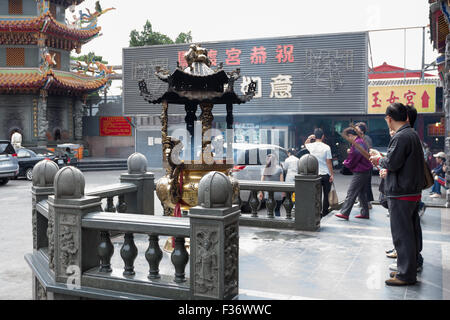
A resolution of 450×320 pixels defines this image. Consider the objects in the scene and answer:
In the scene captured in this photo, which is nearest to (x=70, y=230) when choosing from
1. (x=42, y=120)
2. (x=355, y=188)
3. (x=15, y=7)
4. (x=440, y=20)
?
(x=355, y=188)

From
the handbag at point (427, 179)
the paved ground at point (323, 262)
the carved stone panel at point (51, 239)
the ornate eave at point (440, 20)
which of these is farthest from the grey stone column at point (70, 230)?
the ornate eave at point (440, 20)

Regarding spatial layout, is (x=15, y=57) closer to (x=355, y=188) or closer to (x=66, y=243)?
(x=355, y=188)

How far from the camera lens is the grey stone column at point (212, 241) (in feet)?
12.5

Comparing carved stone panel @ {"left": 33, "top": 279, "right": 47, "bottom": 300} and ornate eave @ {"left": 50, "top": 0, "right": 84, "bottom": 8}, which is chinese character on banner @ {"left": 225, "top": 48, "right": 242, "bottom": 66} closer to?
ornate eave @ {"left": 50, "top": 0, "right": 84, "bottom": 8}

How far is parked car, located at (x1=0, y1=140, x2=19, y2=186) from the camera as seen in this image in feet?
60.7

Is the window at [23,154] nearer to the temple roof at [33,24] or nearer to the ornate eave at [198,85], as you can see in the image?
the temple roof at [33,24]

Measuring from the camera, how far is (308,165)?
7512mm

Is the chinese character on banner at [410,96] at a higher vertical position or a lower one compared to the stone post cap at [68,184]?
higher

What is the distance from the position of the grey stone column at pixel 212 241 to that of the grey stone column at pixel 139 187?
412cm

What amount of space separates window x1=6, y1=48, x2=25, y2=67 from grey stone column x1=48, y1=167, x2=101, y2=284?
90.9 ft

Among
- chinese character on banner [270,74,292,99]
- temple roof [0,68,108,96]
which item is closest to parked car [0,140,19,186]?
temple roof [0,68,108,96]

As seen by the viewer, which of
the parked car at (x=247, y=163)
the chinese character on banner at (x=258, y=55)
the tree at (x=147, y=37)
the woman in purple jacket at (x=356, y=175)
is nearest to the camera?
the woman in purple jacket at (x=356, y=175)

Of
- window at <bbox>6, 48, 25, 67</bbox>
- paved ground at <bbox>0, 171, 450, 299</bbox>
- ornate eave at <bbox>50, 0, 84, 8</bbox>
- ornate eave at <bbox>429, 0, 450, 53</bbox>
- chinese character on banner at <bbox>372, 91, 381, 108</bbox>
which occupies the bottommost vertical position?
paved ground at <bbox>0, 171, 450, 299</bbox>

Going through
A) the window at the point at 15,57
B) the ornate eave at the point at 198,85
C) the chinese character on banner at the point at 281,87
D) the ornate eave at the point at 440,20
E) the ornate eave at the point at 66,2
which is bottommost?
the ornate eave at the point at 198,85
